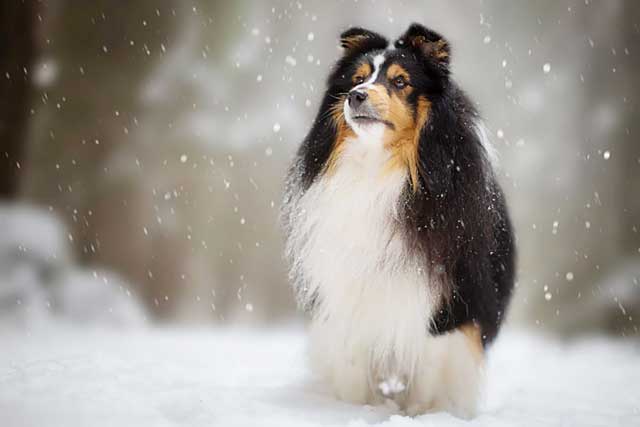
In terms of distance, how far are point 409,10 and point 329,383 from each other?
8177 millimetres

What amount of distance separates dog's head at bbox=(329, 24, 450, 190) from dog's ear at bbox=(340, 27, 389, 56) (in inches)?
4.1

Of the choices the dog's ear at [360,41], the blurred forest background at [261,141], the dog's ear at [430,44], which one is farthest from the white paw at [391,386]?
the blurred forest background at [261,141]

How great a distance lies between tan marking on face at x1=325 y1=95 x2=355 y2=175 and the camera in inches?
127

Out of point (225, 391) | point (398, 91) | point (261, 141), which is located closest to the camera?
point (398, 91)

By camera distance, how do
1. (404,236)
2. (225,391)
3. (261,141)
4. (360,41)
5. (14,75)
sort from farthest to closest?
(261,141) < (14,75) < (360,41) < (225,391) < (404,236)

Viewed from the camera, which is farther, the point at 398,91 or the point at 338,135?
the point at 338,135

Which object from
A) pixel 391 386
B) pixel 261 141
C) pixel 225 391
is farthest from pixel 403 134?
pixel 261 141

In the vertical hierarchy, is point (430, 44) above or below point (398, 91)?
above

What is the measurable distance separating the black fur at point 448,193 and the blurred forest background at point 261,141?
599 cm

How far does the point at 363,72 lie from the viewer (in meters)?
3.27

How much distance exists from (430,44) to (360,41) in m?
0.44

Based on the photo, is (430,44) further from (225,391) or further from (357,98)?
(225,391)

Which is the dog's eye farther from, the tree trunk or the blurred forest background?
the blurred forest background

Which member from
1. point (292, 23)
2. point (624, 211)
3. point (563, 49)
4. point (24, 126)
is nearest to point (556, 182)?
point (624, 211)
